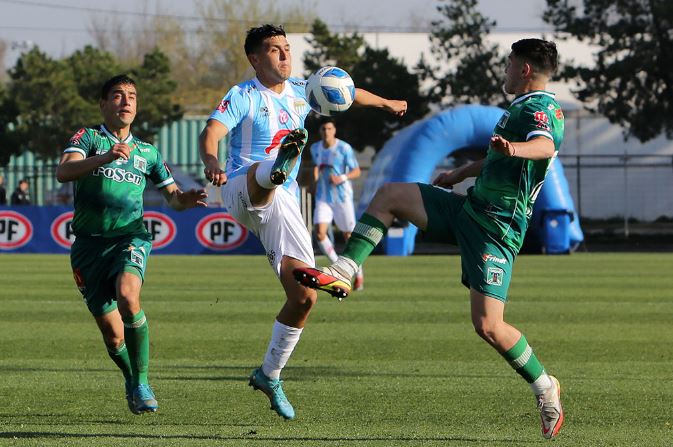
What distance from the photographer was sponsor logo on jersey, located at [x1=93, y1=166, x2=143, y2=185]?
8.00 meters

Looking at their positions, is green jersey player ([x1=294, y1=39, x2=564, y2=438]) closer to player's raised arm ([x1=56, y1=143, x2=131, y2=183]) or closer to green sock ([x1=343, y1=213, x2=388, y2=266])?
green sock ([x1=343, y1=213, x2=388, y2=266])

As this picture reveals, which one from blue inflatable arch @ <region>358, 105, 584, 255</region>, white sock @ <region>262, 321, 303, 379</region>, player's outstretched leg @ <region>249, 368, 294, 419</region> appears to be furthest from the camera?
blue inflatable arch @ <region>358, 105, 584, 255</region>

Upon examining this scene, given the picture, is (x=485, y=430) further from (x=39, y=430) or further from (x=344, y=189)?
(x=344, y=189)

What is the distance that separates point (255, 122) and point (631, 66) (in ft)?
105

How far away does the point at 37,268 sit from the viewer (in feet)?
75.6

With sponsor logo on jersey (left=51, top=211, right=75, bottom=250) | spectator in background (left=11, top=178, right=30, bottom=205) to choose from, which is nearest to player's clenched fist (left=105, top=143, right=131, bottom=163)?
sponsor logo on jersey (left=51, top=211, right=75, bottom=250)

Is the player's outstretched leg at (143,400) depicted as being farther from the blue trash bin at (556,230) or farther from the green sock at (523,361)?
the blue trash bin at (556,230)

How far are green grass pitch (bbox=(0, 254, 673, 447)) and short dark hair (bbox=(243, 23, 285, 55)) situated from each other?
2.26 metres

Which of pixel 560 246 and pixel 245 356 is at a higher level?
pixel 245 356

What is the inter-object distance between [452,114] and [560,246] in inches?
155

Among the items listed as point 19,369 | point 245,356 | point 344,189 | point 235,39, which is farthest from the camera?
point 235,39

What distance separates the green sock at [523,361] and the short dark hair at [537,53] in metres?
1.47

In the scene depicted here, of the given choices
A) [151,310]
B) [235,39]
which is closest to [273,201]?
[151,310]

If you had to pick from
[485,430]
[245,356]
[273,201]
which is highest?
[273,201]
